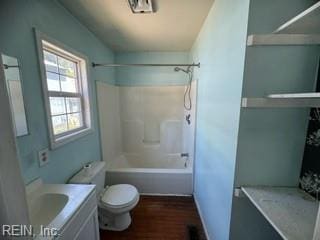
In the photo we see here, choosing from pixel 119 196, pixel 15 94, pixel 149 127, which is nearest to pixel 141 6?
pixel 15 94

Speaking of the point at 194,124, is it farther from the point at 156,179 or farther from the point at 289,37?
the point at 289,37

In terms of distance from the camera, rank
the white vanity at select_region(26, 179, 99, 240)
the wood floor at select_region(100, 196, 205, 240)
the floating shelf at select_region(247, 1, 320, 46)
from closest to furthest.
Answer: the floating shelf at select_region(247, 1, 320, 46) → the white vanity at select_region(26, 179, 99, 240) → the wood floor at select_region(100, 196, 205, 240)

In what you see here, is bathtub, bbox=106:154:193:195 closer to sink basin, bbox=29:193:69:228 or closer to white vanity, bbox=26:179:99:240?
white vanity, bbox=26:179:99:240

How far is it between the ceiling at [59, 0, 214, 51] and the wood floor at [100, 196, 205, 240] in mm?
2425

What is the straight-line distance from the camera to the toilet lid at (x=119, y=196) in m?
1.73

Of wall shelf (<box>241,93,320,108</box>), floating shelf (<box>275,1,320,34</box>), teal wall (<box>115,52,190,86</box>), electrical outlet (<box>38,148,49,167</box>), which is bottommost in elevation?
electrical outlet (<box>38,148,49,167</box>)

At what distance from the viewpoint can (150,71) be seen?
10.4 ft

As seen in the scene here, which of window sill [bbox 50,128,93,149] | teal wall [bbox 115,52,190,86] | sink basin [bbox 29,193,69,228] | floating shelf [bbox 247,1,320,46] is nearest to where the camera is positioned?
floating shelf [bbox 247,1,320,46]

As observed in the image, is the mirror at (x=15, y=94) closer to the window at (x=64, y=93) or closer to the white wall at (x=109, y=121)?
the window at (x=64, y=93)

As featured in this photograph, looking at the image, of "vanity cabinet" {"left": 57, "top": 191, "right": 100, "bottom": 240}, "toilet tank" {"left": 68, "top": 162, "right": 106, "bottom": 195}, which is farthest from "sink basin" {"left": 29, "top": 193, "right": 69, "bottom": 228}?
"toilet tank" {"left": 68, "top": 162, "right": 106, "bottom": 195}

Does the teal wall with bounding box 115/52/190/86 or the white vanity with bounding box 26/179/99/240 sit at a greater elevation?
the teal wall with bounding box 115/52/190/86

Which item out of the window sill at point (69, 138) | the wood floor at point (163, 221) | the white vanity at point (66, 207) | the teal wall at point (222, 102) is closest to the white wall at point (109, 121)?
the window sill at point (69, 138)

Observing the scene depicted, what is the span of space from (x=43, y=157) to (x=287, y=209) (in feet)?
5.71

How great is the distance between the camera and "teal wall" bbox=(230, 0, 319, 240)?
904 millimetres
